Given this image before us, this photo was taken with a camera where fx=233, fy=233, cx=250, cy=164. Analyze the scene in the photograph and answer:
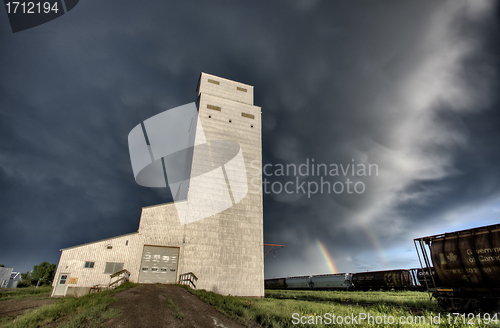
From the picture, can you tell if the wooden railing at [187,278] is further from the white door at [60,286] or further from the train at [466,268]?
the train at [466,268]

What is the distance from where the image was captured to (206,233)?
89.2 ft

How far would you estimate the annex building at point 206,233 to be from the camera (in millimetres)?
22734

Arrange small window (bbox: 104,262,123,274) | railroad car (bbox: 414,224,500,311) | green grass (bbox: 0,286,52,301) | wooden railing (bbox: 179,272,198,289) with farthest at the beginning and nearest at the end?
1. wooden railing (bbox: 179,272,198,289)
2. small window (bbox: 104,262,123,274)
3. green grass (bbox: 0,286,52,301)
4. railroad car (bbox: 414,224,500,311)

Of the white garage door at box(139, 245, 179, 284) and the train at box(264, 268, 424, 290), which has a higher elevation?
the white garage door at box(139, 245, 179, 284)

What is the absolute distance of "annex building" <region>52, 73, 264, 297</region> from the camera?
22734mm

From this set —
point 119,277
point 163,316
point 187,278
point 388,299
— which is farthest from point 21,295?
point 388,299

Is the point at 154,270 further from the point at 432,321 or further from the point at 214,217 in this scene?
the point at 432,321

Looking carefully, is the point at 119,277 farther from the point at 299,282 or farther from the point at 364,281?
the point at 299,282

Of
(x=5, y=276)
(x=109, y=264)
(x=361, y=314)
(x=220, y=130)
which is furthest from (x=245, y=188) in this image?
(x=5, y=276)

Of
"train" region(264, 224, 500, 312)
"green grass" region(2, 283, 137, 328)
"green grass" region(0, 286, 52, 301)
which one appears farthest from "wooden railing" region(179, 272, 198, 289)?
"train" region(264, 224, 500, 312)

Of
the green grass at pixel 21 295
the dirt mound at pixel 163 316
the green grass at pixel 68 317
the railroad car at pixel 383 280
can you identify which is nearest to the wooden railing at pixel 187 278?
the green grass at pixel 21 295

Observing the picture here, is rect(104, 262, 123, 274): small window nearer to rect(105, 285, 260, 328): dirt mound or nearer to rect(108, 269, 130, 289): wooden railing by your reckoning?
rect(108, 269, 130, 289): wooden railing

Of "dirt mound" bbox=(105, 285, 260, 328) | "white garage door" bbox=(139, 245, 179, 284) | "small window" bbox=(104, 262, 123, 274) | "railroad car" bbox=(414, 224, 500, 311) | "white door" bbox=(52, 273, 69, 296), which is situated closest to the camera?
"dirt mound" bbox=(105, 285, 260, 328)

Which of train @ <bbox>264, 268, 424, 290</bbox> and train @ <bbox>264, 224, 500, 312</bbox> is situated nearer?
train @ <bbox>264, 224, 500, 312</bbox>
